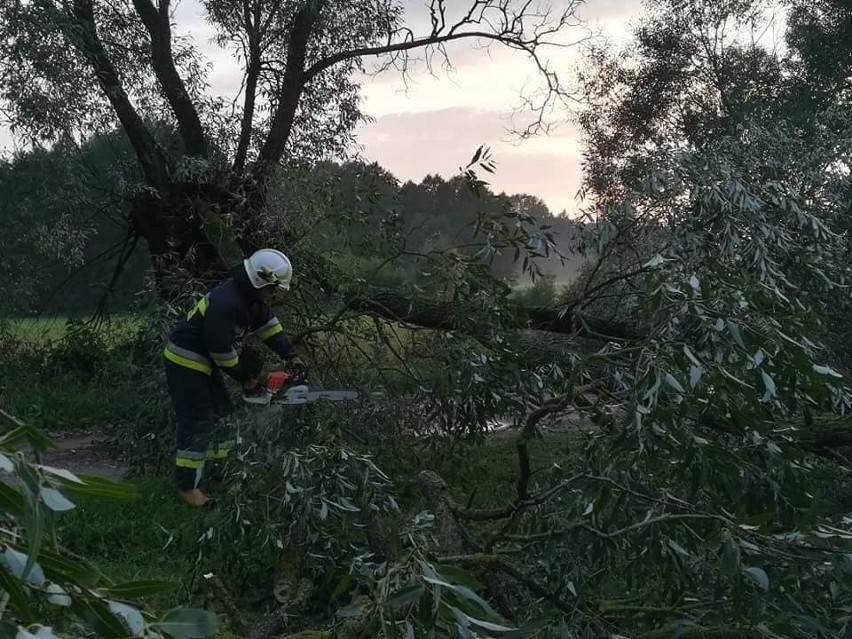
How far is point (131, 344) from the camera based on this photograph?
23.1 ft

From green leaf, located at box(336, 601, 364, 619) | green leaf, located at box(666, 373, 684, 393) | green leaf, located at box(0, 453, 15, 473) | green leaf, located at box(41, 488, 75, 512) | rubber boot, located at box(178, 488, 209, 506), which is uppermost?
green leaf, located at box(0, 453, 15, 473)

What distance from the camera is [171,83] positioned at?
9.69 m

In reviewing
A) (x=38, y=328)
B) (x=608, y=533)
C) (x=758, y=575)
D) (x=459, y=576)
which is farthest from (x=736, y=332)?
(x=38, y=328)

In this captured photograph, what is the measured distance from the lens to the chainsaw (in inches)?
171

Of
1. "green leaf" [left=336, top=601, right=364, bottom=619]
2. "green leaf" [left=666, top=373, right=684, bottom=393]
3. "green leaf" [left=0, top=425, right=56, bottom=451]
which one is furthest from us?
"green leaf" [left=666, top=373, right=684, bottom=393]

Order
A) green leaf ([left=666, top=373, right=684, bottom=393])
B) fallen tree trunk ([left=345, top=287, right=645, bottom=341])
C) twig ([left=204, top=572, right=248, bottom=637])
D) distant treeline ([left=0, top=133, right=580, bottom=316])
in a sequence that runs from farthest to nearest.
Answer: distant treeline ([left=0, top=133, right=580, bottom=316]), fallen tree trunk ([left=345, top=287, right=645, bottom=341]), twig ([left=204, top=572, right=248, bottom=637]), green leaf ([left=666, top=373, right=684, bottom=393])

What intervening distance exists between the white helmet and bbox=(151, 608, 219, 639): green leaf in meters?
3.77

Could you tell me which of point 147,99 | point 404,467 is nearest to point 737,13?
point 147,99

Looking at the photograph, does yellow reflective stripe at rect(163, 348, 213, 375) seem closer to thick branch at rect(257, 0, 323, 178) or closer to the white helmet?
the white helmet

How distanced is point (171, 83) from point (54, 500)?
961 cm

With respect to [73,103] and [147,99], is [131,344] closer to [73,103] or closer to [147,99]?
[73,103]

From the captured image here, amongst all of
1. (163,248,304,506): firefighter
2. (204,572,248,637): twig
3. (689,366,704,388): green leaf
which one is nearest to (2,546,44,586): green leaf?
(689,366,704,388): green leaf

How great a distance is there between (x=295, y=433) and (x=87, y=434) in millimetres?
7026

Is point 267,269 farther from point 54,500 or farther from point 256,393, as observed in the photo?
point 54,500
